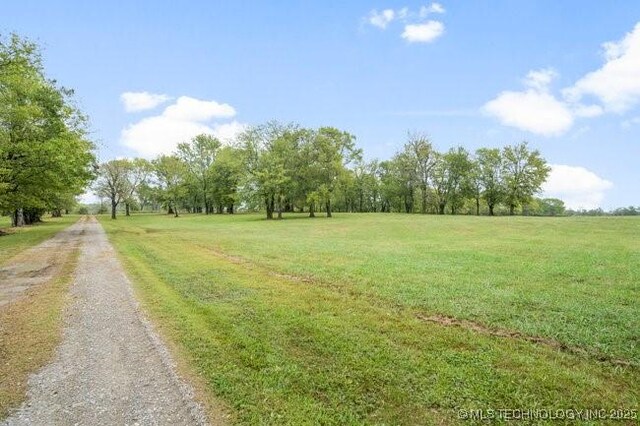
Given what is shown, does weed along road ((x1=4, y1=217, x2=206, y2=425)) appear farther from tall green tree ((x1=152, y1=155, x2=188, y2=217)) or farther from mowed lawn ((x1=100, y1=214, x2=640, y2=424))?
tall green tree ((x1=152, y1=155, x2=188, y2=217))

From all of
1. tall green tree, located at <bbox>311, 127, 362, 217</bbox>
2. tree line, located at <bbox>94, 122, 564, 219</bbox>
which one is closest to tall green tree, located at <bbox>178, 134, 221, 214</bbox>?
tree line, located at <bbox>94, 122, 564, 219</bbox>

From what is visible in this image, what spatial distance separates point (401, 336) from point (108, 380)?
459cm

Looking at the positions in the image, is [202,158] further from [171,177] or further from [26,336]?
[26,336]

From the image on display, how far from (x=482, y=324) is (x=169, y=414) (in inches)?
223

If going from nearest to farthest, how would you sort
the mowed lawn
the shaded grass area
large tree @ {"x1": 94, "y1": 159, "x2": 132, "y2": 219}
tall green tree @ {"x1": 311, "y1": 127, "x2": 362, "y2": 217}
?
the mowed lawn → the shaded grass area → tall green tree @ {"x1": 311, "y1": 127, "x2": 362, "y2": 217} → large tree @ {"x1": 94, "y1": 159, "x2": 132, "y2": 219}

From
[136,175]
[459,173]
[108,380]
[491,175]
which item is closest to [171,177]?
[136,175]

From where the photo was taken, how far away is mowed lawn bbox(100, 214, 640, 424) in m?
4.44

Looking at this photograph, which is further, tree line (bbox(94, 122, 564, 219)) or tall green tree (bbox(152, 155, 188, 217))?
tall green tree (bbox(152, 155, 188, 217))

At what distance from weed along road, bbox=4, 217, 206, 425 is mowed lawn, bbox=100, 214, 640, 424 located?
0.42m

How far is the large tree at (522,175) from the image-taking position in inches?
2603

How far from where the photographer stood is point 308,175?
51875 mm

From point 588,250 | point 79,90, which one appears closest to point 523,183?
point 588,250

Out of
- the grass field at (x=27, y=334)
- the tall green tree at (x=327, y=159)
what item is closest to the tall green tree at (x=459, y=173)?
the tall green tree at (x=327, y=159)

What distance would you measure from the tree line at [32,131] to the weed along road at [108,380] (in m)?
20.9
